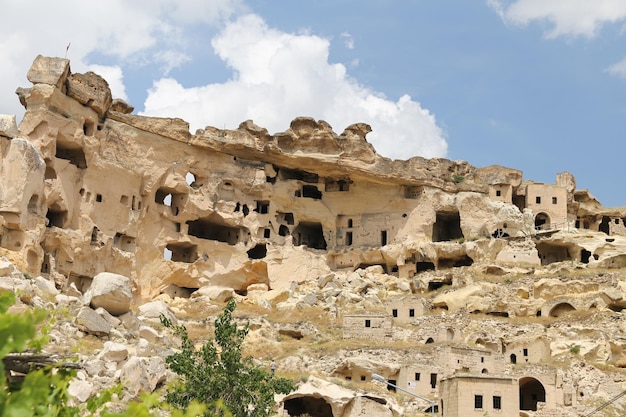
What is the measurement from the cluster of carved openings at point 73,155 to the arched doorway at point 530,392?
2850cm

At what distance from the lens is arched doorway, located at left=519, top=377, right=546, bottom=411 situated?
124 ft

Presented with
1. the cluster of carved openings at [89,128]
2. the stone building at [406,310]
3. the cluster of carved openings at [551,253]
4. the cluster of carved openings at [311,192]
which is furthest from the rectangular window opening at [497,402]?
the cluster of carved openings at [311,192]

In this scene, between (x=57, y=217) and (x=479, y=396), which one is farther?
(x=57, y=217)

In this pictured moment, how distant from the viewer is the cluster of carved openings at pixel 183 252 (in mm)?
55000

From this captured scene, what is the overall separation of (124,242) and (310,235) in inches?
620

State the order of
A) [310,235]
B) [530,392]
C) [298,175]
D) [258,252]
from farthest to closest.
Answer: [310,235] → [298,175] → [258,252] → [530,392]

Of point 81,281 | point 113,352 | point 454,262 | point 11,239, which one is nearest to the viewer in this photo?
point 113,352

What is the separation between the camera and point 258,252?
5778cm

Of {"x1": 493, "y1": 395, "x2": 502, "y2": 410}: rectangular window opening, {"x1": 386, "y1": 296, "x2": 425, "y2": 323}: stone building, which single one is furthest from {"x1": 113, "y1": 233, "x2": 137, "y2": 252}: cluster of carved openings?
{"x1": 493, "y1": 395, "x2": 502, "y2": 410}: rectangular window opening

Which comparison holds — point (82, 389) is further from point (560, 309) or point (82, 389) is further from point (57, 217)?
point (560, 309)

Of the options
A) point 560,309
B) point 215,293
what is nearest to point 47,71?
point 215,293

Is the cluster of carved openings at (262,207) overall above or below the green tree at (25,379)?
above

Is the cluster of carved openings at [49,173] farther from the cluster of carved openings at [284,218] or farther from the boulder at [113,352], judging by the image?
the boulder at [113,352]

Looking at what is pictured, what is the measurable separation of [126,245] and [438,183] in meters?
22.3
